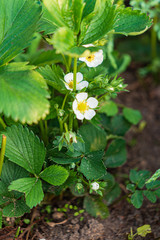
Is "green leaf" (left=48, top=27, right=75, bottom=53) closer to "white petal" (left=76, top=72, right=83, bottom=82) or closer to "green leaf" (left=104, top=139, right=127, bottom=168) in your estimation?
"white petal" (left=76, top=72, right=83, bottom=82)

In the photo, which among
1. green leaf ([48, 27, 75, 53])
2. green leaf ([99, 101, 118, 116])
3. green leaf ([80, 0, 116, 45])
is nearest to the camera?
green leaf ([48, 27, 75, 53])

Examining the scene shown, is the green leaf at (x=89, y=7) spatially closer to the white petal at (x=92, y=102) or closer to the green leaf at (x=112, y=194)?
the white petal at (x=92, y=102)

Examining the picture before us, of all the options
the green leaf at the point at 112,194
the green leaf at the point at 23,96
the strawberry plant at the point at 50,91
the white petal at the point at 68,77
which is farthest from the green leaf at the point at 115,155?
the green leaf at the point at 23,96

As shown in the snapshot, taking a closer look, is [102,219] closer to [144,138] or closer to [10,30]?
[144,138]

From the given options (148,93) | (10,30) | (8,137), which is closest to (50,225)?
(8,137)

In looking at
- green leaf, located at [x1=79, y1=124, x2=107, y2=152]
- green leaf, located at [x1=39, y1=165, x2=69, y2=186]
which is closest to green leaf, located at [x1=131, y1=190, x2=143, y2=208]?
green leaf, located at [x1=79, y1=124, x2=107, y2=152]

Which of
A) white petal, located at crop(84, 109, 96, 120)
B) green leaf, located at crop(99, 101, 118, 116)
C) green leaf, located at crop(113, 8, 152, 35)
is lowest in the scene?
green leaf, located at crop(99, 101, 118, 116)
